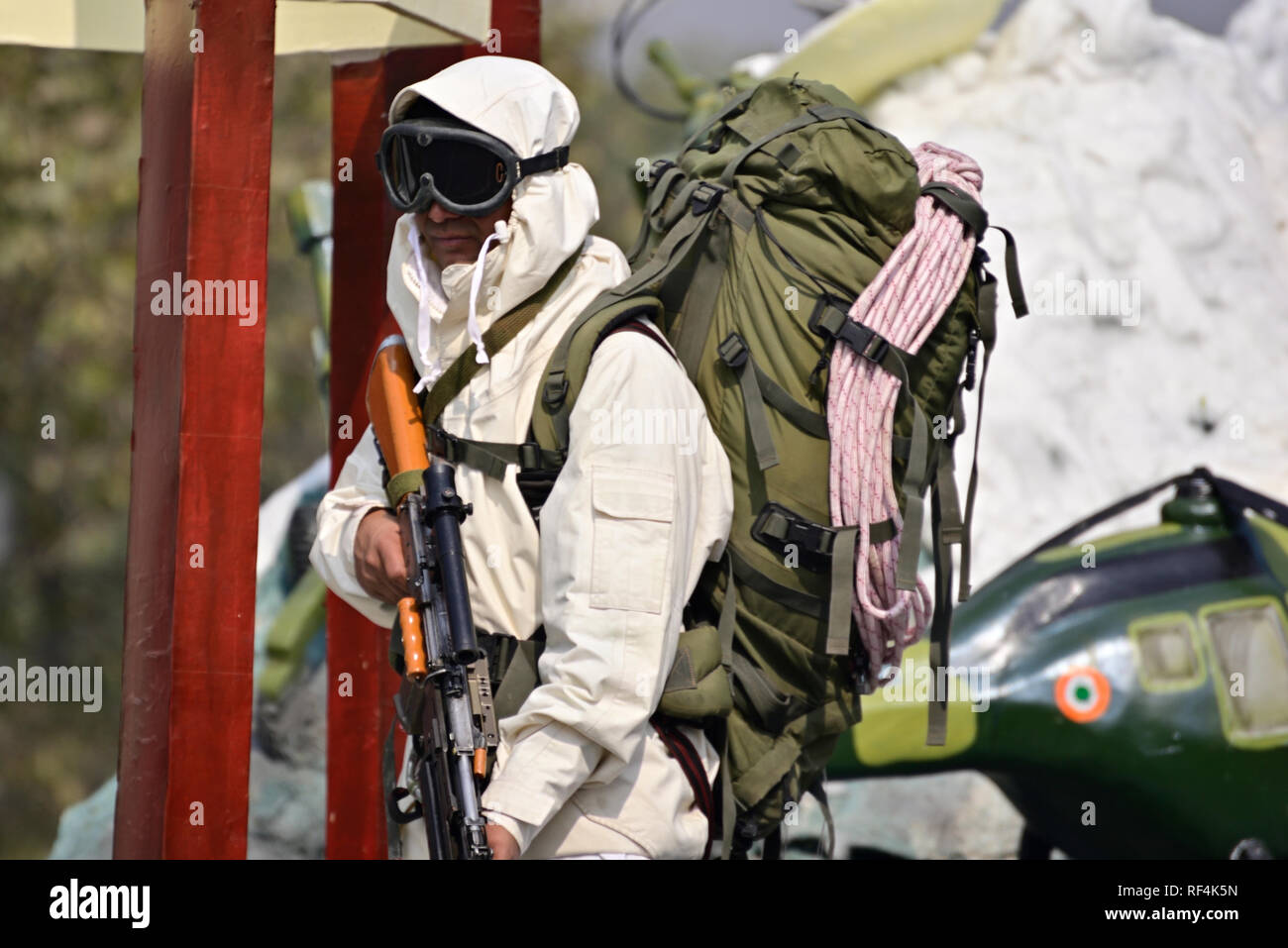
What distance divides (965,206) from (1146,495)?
8.24 feet

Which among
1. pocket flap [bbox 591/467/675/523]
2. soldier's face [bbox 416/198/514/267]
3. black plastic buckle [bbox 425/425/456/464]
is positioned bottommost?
pocket flap [bbox 591/467/675/523]

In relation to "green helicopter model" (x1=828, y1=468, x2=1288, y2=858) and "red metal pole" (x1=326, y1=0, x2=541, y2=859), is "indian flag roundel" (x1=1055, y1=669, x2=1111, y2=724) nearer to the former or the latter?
"green helicopter model" (x1=828, y1=468, x2=1288, y2=858)

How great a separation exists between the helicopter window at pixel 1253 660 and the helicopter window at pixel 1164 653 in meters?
0.09

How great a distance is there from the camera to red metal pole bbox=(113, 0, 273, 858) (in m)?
2.83

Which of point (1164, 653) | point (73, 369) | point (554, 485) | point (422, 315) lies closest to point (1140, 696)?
point (1164, 653)

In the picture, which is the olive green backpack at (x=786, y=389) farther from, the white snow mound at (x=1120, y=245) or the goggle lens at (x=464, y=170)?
the white snow mound at (x=1120, y=245)

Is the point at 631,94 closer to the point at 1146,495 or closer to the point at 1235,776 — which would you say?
the point at 1146,495

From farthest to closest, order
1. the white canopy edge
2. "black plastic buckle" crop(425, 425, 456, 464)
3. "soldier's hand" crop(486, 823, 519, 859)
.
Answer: the white canopy edge, "black plastic buckle" crop(425, 425, 456, 464), "soldier's hand" crop(486, 823, 519, 859)

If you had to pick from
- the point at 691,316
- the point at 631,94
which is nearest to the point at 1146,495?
the point at 631,94

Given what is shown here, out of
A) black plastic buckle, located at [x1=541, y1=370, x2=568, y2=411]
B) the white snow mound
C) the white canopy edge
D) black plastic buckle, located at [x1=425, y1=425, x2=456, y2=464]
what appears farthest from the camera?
the white snow mound

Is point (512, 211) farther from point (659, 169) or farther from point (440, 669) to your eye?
point (440, 669)

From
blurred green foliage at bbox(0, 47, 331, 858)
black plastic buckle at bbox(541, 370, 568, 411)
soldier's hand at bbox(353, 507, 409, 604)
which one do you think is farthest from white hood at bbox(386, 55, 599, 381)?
blurred green foliage at bbox(0, 47, 331, 858)

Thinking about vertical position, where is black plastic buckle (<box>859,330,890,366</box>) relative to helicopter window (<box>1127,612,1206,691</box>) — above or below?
above

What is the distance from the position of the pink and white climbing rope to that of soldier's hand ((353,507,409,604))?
686 mm
